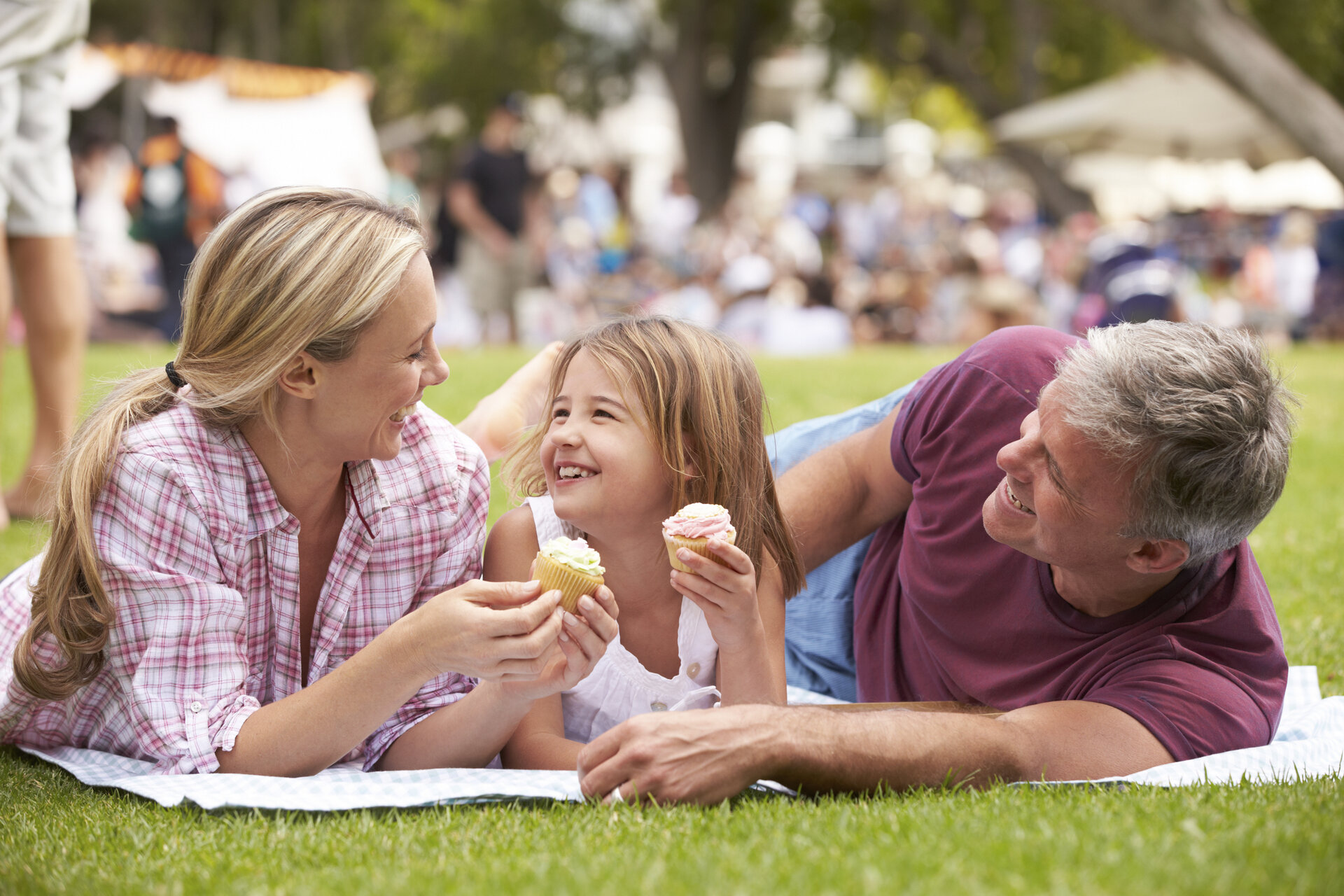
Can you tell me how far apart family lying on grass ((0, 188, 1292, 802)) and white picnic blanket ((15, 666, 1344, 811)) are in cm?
8

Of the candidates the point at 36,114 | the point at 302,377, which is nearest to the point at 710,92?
the point at 36,114

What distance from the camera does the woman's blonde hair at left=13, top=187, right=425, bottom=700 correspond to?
2.84 meters

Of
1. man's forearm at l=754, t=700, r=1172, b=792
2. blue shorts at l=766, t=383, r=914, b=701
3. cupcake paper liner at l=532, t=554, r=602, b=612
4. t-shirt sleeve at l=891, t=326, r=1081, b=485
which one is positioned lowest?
blue shorts at l=766, t=383, r=914, b=701

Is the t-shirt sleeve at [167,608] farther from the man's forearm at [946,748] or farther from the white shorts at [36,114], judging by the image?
the white shorts at [36,114]

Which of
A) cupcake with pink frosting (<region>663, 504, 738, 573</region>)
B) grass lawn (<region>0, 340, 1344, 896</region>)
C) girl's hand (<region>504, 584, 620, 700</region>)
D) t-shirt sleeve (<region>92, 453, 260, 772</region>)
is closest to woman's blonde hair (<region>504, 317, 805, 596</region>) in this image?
cupcake with pink frosting (<region>663, 504, 738, 573</region>)

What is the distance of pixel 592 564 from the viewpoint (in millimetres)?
2805

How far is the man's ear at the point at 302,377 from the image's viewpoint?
2910mm

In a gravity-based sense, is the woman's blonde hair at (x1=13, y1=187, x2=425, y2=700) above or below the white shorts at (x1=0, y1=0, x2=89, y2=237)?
below

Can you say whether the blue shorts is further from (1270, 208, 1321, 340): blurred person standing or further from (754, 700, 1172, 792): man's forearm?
(1270, 208, 1321, 340): blurred person standing

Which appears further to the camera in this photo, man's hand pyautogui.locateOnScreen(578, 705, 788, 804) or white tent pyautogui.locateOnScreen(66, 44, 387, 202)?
white tent pyautogui.locateOnScreen(66, 44, 387, 202)

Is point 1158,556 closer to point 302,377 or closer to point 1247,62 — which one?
point 302,377

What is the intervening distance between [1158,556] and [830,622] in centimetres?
129

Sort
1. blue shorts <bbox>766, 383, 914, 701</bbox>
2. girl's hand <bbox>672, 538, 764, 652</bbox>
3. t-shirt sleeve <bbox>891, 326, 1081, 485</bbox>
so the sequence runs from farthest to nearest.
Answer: blue shorts <bbox>766, 383, 914, 701</bbox> → t-shirt sleeve <bbox>891, 326, 1081, 485</bbox> → girl's hand <bbox>672, 538, 764, 652</bbox>

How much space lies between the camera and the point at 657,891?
203 cm
